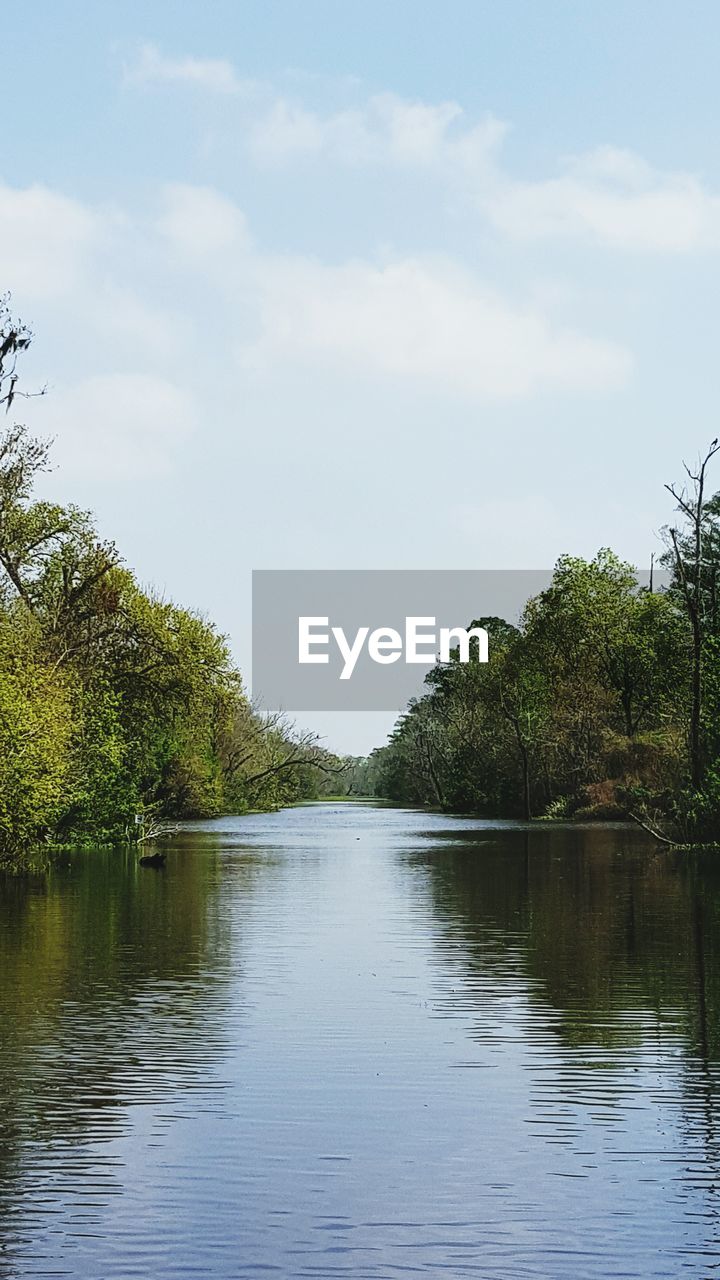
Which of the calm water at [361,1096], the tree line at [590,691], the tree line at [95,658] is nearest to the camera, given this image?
the calm water at [361,1096]

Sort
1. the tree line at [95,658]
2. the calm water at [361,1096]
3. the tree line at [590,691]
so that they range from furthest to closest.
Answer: the tree line at [590,691], the tree line at [95,658], the calm water at [361,1096]

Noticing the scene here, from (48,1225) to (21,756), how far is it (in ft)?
113

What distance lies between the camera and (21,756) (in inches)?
1665

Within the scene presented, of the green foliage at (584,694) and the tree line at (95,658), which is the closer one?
the tree line at (95,658)

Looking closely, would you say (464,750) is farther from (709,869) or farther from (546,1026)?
(546,1026)

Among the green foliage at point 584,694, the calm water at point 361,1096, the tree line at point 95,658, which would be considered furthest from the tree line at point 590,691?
the calm water at point 361,1096

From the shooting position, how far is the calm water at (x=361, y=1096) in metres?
8.34

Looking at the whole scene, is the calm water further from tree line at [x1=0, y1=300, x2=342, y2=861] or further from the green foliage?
the green foliage

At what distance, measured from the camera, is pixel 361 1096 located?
12.4 meters

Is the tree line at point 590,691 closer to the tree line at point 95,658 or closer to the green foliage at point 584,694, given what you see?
the green foliage at point 584,694

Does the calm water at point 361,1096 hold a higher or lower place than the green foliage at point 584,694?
lower

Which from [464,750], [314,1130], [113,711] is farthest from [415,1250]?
[464,750]

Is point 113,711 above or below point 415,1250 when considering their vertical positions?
above

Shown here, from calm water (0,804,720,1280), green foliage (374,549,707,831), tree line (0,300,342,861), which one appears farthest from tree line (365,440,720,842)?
calm water (0,804,720,1280)
